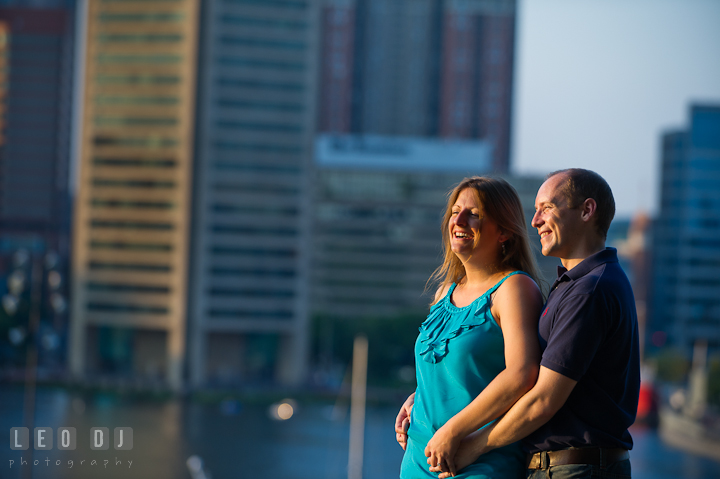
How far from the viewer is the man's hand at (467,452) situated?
2.65m

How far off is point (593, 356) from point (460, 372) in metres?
0.45

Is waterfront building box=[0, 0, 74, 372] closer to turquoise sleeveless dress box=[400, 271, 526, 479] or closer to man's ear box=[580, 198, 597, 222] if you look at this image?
turquoise sleeveless dress box=[400, 271, 526, 479]

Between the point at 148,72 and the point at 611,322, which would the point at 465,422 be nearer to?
the point at 611,322

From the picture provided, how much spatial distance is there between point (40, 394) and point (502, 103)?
74.5 m

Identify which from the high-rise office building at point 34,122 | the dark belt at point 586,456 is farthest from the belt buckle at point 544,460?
the high-rise office building at point 34,122

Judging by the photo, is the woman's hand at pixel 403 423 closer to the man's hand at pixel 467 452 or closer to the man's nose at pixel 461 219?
the man's hand at pixel 467 452

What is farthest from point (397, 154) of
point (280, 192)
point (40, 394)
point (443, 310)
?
point (443, 310)

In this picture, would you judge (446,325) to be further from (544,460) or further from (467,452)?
(544,460)

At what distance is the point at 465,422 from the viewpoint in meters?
2.63

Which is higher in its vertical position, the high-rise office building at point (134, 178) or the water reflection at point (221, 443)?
the high-rise office building at point (134, 178)

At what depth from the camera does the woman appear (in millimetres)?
2617

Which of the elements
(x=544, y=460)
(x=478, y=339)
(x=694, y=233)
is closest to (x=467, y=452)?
(x=544, y=460)

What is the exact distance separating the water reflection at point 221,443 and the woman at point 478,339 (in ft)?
127

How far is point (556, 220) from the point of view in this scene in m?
2.75
